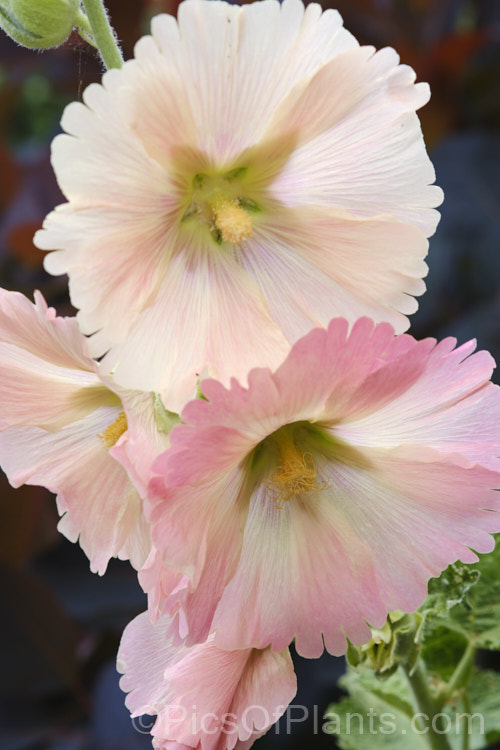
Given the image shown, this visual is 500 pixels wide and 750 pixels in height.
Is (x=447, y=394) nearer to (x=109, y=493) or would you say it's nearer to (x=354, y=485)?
(x=354, y=485)

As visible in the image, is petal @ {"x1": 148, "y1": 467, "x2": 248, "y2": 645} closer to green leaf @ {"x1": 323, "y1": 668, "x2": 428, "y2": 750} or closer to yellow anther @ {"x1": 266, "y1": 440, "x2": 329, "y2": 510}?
yellow anther @ {"x1": 266, "y1": 440, "x2": 329, "y2": 510}

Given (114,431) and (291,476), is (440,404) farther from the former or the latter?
(114,431)

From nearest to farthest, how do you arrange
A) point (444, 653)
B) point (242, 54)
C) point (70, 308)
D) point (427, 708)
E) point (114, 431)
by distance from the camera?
1. point (242, 54)
2. point (114, 431)
3. point (427, 708)
4. point (444, 653)
5. point (70, 308)

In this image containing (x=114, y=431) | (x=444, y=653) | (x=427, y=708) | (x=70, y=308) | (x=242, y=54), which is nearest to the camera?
(x=242, y=54)

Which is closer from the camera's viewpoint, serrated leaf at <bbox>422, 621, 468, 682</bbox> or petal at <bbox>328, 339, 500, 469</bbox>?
petal at <bbox>328, 339, 500, 469</bbox>

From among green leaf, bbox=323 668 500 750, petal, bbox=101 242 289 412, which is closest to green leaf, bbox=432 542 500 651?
green leaf, bbox=323 668 500 750

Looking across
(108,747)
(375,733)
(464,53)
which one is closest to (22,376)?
(375,733)

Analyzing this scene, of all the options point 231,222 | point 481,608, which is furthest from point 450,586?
point 231,222
